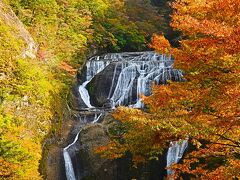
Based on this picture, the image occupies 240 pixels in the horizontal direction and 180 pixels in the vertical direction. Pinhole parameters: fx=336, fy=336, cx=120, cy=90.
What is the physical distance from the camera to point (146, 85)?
17703 millimetres

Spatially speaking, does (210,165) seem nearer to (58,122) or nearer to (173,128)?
(173,128)

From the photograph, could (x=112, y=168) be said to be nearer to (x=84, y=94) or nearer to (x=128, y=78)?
(x=84, y=94)

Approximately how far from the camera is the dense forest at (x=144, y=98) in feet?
21.8

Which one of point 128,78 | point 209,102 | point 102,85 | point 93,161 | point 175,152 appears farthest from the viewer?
point 128,78

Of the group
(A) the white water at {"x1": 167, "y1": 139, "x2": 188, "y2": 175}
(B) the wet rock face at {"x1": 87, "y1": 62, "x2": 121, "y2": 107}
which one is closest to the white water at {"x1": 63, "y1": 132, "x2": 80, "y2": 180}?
(A) the white water at {"x1": 167, "y1": 139, "x2": 188, "y2": 175}

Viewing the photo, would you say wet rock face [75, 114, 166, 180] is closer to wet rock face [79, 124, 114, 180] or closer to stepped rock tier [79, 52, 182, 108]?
wet rock face [79, 124, 114, 180]

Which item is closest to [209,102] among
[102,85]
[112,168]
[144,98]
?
[144,98]

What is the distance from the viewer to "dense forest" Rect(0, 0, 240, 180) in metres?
6.64

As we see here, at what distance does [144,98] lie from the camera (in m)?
10.7

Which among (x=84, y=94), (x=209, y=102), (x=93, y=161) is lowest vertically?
(x=93, y=161)

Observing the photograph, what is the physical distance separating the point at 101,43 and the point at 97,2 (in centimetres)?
352

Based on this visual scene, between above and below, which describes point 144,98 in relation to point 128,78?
above

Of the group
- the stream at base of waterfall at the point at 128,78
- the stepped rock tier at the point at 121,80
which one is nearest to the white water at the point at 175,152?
the stream at base of waterfall at the point at 128,78

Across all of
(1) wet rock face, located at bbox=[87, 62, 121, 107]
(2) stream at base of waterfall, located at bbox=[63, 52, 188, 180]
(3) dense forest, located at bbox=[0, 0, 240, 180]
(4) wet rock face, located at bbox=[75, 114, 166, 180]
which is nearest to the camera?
(3) dense forest, located at bbox=[0, 0, 240, 180]
